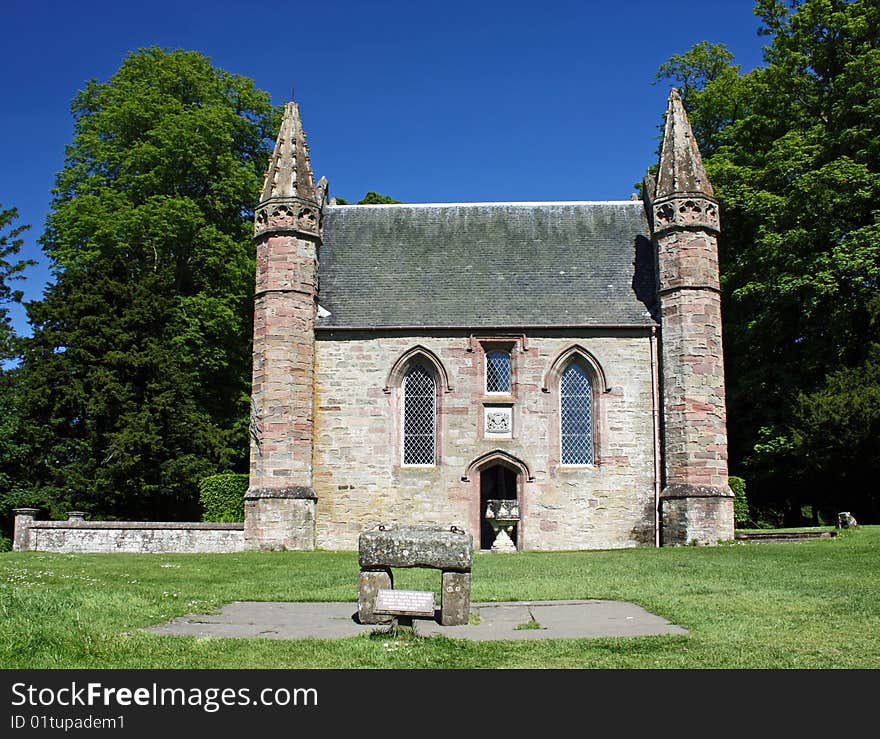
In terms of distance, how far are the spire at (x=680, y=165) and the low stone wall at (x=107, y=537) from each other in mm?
15985

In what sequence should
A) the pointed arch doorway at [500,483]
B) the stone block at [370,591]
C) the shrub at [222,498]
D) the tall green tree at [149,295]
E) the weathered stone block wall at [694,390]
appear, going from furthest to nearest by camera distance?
the tall green tree at [149,295] → the shrub at [222,498] → the pointed arch doorway at [500,483] → the weathered stone block wall at [694,390] → the stone block at [370,591]

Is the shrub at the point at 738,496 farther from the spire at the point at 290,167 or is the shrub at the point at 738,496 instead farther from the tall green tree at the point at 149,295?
the tall green tree at the point at 149,295

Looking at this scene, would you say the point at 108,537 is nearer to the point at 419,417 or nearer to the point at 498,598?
the point at 419,417

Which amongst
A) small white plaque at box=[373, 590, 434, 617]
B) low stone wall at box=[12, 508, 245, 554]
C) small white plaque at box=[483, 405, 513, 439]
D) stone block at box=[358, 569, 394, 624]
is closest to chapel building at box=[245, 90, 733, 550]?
small white plaque at box=[483, 405, 513, 439]

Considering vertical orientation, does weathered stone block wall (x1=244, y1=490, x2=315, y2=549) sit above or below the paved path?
above

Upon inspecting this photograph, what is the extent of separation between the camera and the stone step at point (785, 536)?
21.2 m

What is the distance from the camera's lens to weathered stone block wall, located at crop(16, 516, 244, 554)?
71.5 feet

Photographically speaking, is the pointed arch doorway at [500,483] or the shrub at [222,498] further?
the shrub at [222,498]

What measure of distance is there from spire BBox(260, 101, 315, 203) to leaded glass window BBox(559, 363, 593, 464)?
9089 millimetres

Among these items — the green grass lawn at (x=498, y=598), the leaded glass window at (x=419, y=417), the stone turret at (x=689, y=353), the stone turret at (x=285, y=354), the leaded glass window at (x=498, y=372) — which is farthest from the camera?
the leaded glass window at (x=498, y=372)

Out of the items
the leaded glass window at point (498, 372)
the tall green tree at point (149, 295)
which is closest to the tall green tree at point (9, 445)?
the tall green tree at point (149, 295)

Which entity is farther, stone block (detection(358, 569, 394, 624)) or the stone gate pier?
stone block (detection(358, 569, 394, 624))

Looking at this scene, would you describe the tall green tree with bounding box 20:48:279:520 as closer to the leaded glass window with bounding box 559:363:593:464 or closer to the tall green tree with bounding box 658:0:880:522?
the leaded glass window with bounding box 559:363:593:464

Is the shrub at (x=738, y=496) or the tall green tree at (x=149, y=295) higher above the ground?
the tall green tree at (x=149, y=295)
